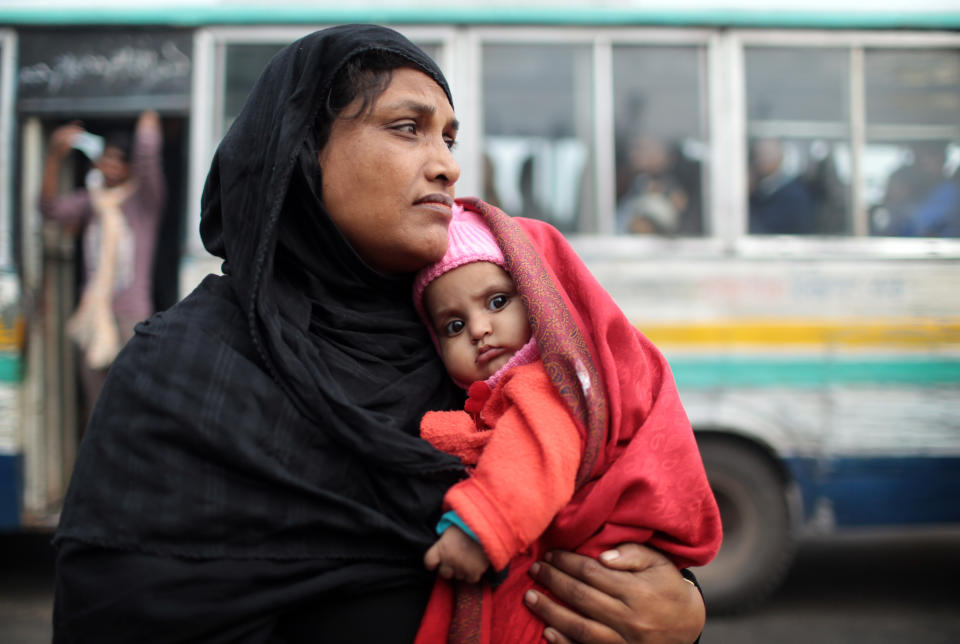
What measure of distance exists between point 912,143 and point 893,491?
1.86 m

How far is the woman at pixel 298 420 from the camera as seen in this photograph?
44.7 inches

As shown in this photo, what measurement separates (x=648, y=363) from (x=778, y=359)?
9.02ft

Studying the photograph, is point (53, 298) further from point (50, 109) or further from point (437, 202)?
point (437, 202)

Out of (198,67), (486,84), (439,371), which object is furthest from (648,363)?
(198,67)

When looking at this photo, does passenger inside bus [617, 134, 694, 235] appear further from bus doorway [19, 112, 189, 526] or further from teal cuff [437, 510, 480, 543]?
teal cuff [437, 510, 480, 543]

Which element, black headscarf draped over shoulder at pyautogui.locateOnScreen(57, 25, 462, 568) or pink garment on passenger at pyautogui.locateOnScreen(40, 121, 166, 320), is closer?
black headscarf draped over shoulder at pyautogui.locateOnScreen(57, 25, 462, 568)

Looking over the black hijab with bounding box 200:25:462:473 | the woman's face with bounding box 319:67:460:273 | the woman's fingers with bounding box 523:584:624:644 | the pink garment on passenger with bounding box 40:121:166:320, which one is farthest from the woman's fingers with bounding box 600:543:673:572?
the pink garment on passenger with bounding box 40:121:166:320

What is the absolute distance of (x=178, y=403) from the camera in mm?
1184

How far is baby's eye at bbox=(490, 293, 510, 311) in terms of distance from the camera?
1.51m

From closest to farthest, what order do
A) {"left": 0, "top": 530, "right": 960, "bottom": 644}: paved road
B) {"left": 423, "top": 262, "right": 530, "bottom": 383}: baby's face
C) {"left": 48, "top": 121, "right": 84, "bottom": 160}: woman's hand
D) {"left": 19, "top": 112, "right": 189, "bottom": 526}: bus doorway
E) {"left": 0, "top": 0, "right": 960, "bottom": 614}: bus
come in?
{"left": 423, "top": 262, "right": 530, "bottom": 383}: baby's face < {"left": 0, "top": 530, "right": 960, "bottom": 644}: paved road < {"left": 0, "top": 0, "right": 960, "bottom": 614}: bus < {"left": 19, "top": 112, "right": 189, "bottom": 526}: bus doorway < {"left": 48, "top": 121, "right": 84, "bottom": 160}: woman's hand

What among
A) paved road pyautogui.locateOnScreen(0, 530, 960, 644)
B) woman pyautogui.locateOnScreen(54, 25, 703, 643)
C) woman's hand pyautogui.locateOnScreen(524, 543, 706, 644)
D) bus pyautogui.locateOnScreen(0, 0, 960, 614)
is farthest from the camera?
bus pyautogui.locateOnScreen(0, 0, 960, 614)

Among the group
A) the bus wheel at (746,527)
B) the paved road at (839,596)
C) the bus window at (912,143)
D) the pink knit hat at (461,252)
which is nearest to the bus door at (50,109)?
the paved road at (839,596)

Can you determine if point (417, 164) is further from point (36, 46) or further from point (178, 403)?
point (36, 46)

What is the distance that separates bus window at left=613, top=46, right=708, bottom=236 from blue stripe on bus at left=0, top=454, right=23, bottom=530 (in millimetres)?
3455
